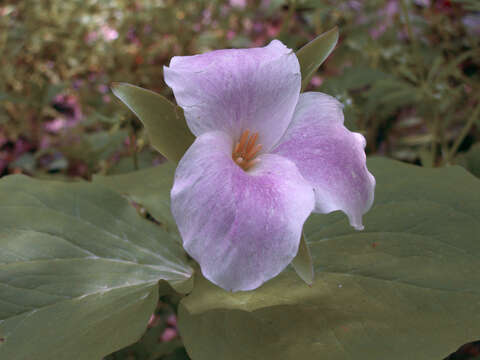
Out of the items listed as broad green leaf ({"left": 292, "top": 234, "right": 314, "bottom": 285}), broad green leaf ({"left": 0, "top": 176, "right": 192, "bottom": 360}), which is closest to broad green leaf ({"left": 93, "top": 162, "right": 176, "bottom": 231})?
broad green leaf ({"left": 0, "top": 176, "right": 192, "bottom": 360})

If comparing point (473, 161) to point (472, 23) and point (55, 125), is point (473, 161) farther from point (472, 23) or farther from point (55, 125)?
point (55, 125)

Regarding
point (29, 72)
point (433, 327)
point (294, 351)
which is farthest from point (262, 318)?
point (29, 72)

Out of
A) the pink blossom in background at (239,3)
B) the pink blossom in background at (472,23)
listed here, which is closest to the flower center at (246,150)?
the pink blossom in background at (472,23)

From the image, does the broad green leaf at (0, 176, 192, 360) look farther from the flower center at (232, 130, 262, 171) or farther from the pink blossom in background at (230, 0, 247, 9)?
the pink blossom in background at (230, 0, 247, 9)

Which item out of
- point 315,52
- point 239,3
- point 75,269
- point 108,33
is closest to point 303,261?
point 315,52

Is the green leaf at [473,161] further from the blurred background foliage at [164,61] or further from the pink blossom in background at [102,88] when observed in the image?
the pink blossom in background at [102,88]

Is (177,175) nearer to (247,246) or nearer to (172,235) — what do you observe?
(247,246)
